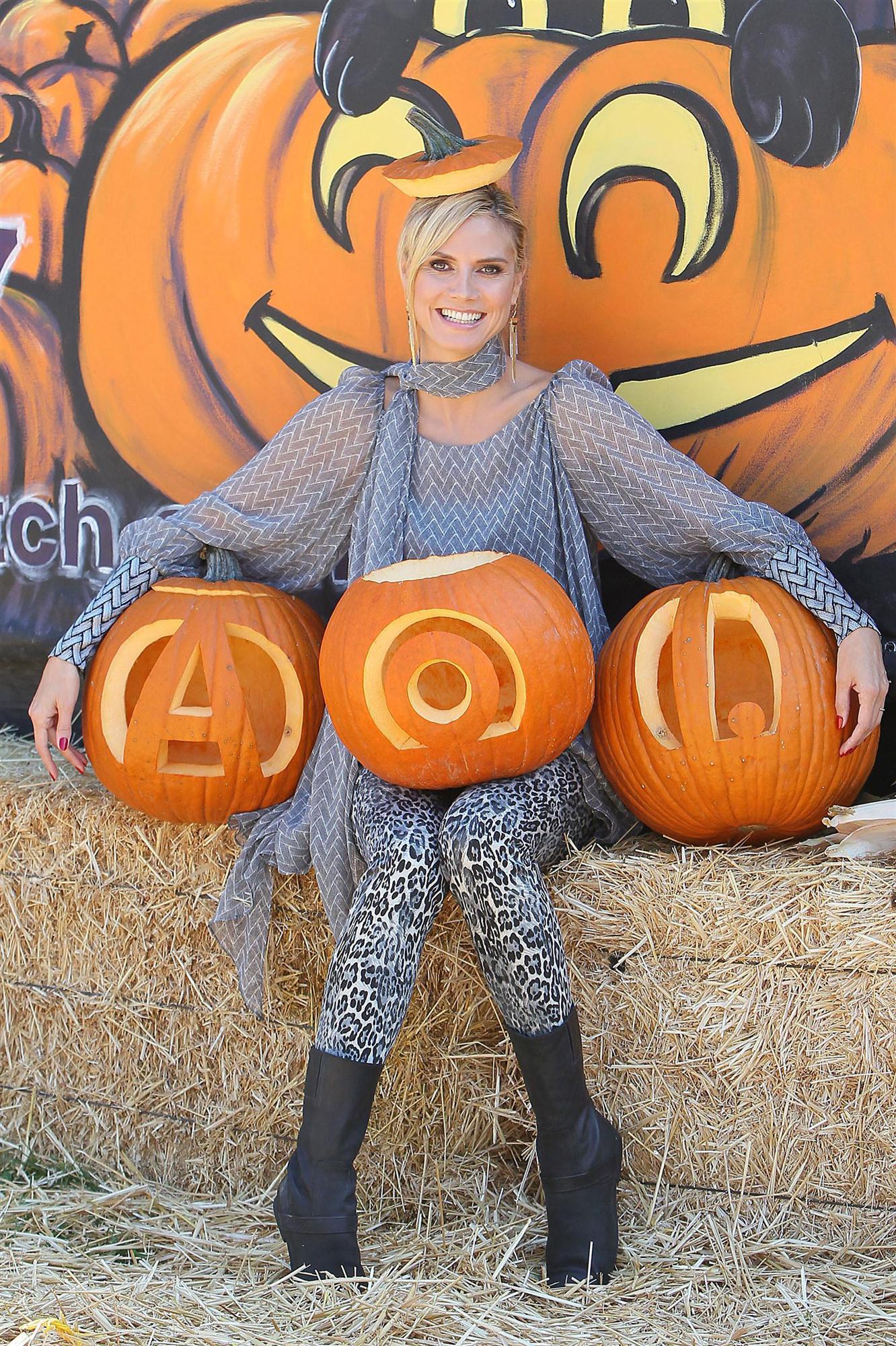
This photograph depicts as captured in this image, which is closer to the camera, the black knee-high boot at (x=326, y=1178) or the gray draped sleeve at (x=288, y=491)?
the black knee-high boot at (x=326, y=1178)

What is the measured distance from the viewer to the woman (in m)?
2.04

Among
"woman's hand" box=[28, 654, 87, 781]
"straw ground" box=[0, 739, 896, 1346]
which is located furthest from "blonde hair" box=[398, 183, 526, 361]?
"straw ground" box=[0, 739, 896, 1346]

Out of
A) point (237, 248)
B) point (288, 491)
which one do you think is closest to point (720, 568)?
point (288, 491)

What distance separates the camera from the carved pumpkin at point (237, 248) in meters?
3.16

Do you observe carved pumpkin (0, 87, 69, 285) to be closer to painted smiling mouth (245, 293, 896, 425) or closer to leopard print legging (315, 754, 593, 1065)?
painted smiling mouth (245, 293, 896, 425)

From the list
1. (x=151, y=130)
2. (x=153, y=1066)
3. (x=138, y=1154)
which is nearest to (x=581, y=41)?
(x=151, y=130)

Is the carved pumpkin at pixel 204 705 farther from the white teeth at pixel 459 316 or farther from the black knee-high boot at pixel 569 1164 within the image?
the black knee-high boot at pixel 569 1164

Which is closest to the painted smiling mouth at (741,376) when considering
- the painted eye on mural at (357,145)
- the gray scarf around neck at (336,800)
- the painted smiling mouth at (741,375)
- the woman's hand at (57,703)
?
the painted smiling mouth at (741,375)

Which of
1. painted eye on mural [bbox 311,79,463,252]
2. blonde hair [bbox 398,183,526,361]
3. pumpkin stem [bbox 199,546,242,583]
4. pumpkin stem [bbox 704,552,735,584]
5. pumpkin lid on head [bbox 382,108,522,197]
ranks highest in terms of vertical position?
painted eye on mural [bbox 311,79,463,252]

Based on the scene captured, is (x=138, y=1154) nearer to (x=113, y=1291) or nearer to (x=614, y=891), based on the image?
(x=113, y=1291)

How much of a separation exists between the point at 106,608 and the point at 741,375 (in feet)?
4.80

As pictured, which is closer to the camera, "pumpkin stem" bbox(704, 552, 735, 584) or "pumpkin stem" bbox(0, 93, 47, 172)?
"pumpkin stem" bbox(704, 552, 735, 584)

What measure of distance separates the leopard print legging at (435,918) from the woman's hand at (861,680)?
0.58 metres

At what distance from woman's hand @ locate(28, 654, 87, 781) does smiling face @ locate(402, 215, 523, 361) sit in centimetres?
99
